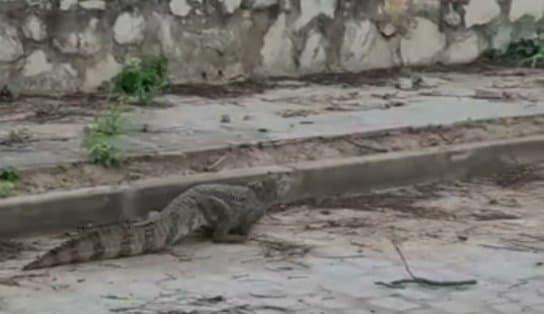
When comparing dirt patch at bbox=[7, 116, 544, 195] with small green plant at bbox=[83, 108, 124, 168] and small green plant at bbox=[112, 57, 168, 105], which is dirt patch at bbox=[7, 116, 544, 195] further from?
small green plant at bbox=[112, 57, 168, 105]

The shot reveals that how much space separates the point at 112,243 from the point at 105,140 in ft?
4.53

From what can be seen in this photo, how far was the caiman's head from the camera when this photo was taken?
7059mm

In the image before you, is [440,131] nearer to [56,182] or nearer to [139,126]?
[139,126]

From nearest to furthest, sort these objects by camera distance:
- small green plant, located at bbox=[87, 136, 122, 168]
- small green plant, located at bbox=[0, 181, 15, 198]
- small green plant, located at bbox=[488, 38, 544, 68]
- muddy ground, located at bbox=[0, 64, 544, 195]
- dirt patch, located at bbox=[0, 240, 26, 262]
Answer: dirt patch, located at bbox=[0, 240, 26, 262]
small green plant, located at bbox=[0, 181, 15, 198]
small green plant, located at bbox=[87, 136, 122, 168]
muddy ground, located at bbox=[0, 64, 544, 195]
small green plant, located at bbox=[488, 38, 544, 68]

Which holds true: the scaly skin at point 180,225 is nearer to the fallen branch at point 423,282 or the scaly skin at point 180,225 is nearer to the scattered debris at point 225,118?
the fallen branch at point 423,282

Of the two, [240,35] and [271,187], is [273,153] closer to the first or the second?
[271,187]

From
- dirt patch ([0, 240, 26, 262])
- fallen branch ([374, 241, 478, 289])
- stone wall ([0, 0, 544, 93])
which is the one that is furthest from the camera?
stone wall ([0, 0, 544, 93])

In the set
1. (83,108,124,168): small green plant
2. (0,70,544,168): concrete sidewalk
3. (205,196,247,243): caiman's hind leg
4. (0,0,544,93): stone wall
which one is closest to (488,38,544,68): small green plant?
(0,0,544,93): stone wall

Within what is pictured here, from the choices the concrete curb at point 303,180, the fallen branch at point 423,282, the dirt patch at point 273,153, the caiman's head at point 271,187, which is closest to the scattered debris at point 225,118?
the dirt patch at point 273,153

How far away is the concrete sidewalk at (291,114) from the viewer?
25.4ft

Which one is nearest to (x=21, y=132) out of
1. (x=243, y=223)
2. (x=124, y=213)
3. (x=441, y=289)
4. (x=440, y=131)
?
(x=124, y=213)

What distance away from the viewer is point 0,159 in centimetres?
724

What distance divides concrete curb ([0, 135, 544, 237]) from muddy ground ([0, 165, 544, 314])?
118 mm

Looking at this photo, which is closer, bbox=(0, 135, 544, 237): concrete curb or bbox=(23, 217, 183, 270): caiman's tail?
bbox=(23, 217, 183, 270): caiman's tail
